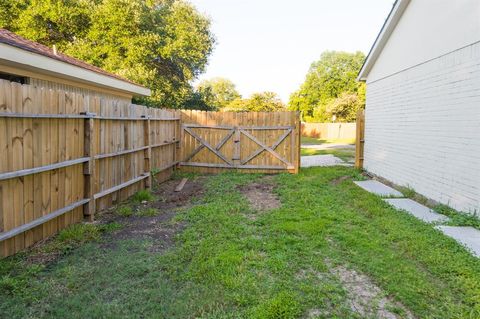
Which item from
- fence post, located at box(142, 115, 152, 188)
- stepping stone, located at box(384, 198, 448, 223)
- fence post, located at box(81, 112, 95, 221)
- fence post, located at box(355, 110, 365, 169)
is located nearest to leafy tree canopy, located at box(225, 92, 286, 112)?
fence post, located at box(355, 110, 365, 169)

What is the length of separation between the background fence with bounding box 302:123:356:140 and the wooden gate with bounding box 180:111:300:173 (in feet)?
72.5

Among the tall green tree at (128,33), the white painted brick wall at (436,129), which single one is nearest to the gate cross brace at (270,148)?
the white painted brick wall at (436,129)

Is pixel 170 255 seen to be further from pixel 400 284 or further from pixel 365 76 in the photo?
pixel 365 76

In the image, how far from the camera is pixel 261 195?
7289mm

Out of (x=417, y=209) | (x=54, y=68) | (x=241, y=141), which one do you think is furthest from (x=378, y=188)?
(x=54, y=68)

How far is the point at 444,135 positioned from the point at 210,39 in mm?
15872

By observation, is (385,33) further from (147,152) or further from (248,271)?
(248,271)

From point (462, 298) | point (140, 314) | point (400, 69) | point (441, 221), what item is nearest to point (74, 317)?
point (140, 314)

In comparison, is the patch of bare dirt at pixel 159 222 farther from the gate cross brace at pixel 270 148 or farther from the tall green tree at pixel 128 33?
the tall green tree at pixel 128 33

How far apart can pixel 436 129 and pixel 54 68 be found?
7676 mm

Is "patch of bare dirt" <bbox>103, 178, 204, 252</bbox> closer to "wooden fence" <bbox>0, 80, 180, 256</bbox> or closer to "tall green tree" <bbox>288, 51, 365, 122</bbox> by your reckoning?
"wooden fence" <bbox>0, 80, 180, 256</bbox>

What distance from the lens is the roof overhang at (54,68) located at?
5.96 meters

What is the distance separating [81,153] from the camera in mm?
4938

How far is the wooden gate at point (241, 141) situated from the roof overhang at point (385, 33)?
2698 millimetres
